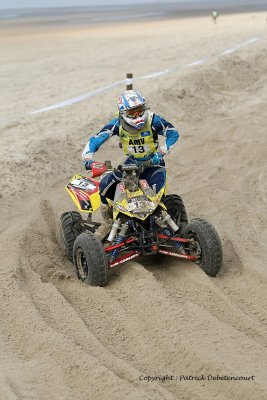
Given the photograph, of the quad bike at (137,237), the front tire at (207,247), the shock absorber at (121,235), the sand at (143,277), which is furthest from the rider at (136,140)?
the sand at (143,277)

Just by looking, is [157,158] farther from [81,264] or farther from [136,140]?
[81,264]

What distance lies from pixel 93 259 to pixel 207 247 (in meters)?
1.15

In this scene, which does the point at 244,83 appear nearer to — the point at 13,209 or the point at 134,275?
the point at 13,209

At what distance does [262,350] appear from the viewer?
15.5 feet

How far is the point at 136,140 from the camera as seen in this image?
22.1 feet

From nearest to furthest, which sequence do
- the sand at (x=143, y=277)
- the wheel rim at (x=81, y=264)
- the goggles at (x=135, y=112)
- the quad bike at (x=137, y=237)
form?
the sand at (x=143, y=277), the quad bike at (x=137, y=237), the wheel rim at (x=81, y=264), the goggles at (x=135, y=112)

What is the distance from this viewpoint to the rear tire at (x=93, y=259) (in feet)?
19.2

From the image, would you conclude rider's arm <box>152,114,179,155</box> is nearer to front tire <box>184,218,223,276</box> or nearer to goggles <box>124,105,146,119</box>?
goggles <box>124,105,146,119</box>

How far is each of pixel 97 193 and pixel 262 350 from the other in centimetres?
288

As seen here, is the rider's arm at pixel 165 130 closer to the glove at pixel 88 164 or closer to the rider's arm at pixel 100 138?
the rider's arm at pixel 100 138

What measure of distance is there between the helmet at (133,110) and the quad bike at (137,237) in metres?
0.49

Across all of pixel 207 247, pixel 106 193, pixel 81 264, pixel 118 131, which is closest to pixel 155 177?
pixel 106 193

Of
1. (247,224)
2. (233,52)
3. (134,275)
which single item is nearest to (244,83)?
(233,52)

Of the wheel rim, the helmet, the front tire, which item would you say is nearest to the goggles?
the helmet
